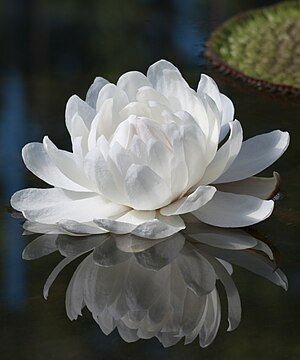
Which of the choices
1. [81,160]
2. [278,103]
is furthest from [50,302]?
[278,103]

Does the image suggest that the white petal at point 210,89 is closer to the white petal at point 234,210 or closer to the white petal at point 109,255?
the white petal at point 234,210

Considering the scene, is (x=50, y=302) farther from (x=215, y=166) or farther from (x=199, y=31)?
(x=199, y=31)

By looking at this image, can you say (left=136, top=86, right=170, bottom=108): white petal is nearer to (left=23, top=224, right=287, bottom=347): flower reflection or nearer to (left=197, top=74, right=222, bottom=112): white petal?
(left=197, top=74, right=222, bottom=112): white petal

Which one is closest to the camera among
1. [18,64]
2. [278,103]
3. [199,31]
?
[278,103]

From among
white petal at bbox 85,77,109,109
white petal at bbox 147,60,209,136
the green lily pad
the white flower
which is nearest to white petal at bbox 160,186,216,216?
the white flower

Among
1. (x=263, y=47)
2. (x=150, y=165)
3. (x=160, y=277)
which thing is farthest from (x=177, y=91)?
(x=263, y=47)

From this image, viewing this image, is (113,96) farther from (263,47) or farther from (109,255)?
(263,47)
